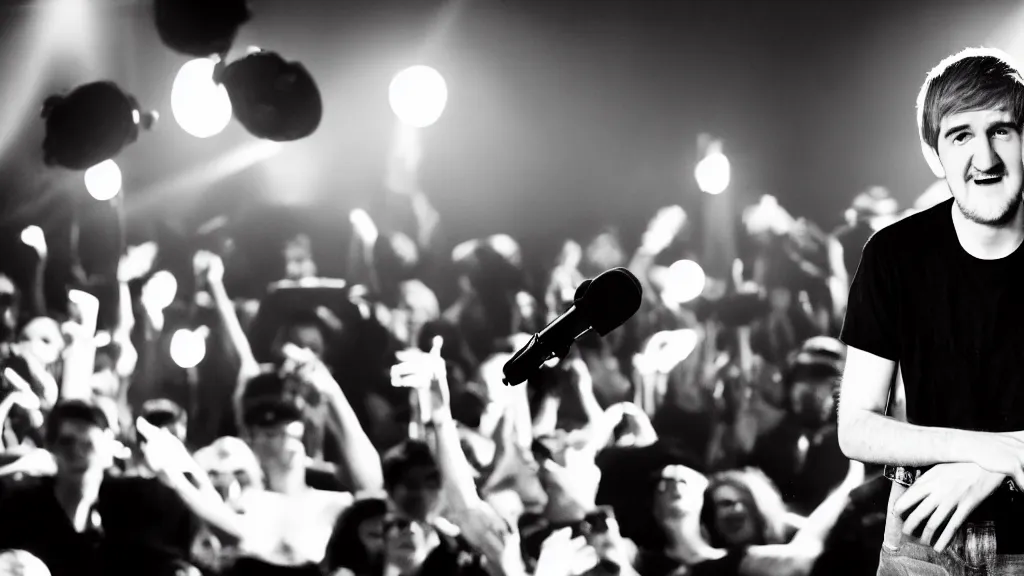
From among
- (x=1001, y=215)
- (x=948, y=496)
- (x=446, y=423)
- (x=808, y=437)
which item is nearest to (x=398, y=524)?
(x=446, y=423)

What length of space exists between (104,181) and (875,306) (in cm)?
261

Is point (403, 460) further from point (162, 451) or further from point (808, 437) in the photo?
point (808, 437)

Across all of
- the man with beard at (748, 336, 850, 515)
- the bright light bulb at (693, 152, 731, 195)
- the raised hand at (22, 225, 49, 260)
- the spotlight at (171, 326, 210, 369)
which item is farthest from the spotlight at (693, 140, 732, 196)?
the raised hand at (22, 225, 49, 260)

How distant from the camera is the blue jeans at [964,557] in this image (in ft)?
4.03

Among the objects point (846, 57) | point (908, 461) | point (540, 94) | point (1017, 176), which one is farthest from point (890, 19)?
point (908, 461)

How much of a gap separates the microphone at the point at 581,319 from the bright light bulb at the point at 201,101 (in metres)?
1.85

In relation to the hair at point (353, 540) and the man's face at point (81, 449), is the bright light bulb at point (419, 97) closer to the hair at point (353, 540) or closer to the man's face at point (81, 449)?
the hair at point (353, 540)

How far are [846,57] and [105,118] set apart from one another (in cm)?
253

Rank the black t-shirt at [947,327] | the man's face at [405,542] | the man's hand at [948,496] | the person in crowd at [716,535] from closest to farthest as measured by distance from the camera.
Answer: the man's hand at [948,496], the black t-shirt at [947,327], the person in crowd at [716,535], the man's face at [405,542]

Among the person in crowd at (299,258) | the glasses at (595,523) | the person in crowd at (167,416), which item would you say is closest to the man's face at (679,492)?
the glasses at (595,523)

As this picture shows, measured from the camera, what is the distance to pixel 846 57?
2709 millimetres

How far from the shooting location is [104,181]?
9.73 feet

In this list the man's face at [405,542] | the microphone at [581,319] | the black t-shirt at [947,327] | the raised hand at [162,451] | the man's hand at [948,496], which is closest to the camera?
the man's hand at [948,496]

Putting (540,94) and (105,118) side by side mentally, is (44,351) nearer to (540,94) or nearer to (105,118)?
(105,118)
